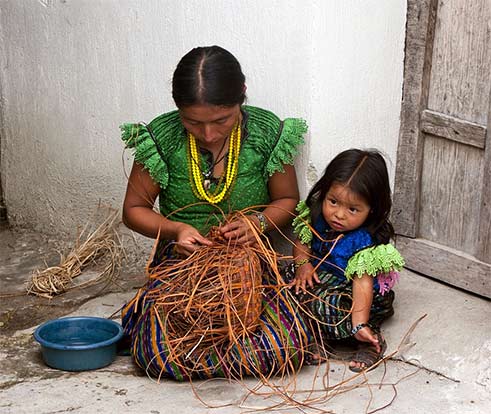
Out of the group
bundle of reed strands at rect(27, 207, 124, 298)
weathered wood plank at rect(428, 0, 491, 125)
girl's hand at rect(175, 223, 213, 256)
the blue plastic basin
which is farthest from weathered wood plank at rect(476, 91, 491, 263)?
bundle of reed strands at rect(27, 207, 124, 298)

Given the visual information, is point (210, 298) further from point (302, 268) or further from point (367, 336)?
point (367, 336)

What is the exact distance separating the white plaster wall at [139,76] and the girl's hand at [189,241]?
56 cm

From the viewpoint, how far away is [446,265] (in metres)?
4.06

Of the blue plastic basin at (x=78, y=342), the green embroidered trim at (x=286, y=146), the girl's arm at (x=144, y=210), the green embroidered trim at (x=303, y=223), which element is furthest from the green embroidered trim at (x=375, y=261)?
the blue plastic basin at (x=78, y=342)

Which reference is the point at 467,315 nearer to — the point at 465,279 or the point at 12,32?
the point at 465,279

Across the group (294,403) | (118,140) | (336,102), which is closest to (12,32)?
(118,140)

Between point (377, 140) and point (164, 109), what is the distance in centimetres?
97

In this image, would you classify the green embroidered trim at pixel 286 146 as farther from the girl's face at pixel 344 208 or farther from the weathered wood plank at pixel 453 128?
the weathered wood plank at pixel 453 128

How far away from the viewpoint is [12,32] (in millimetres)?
5195

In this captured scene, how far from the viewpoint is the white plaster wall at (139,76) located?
152 inches

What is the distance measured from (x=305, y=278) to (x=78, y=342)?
2.94 ft

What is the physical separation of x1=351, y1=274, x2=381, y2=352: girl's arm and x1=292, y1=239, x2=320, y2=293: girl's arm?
0.62 ft

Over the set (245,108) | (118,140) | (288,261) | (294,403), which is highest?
(245,108)

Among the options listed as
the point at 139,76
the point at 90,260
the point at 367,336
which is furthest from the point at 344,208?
the point at 90,260
